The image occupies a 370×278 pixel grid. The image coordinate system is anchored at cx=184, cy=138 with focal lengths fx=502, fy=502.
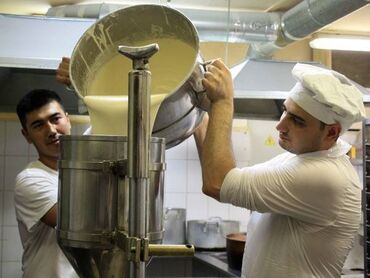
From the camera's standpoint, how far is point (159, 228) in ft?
3.29

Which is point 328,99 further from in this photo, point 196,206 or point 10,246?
point 10,246

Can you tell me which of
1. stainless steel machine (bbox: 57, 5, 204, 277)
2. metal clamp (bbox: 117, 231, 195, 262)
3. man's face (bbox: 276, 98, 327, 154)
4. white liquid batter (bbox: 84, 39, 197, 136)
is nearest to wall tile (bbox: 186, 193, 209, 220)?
man's face (bbox: 276, 98, 327, 154)

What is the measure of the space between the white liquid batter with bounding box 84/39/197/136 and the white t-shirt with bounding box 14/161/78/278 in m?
0.46

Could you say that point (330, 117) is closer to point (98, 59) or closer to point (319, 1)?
point (98, 59)

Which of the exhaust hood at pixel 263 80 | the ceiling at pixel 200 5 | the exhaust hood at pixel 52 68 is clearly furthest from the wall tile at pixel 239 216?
the ceiling at pixel 200 5

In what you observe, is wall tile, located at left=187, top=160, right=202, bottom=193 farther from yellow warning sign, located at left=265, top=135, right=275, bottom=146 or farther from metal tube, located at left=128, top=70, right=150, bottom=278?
metal tube, located at left=128, top=70, right=150, bottom=278

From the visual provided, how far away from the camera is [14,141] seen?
309 cm

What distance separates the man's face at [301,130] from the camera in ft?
4.79

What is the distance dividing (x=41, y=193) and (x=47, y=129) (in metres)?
0.27

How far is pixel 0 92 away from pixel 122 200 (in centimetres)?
221

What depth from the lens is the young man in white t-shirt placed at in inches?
63.8

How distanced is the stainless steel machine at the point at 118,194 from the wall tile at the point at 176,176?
2352 mm

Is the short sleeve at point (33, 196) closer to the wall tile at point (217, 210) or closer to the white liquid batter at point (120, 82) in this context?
the white liquid batter at point (120, 82)

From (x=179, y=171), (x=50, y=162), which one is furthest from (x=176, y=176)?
(x=50, y=162)
